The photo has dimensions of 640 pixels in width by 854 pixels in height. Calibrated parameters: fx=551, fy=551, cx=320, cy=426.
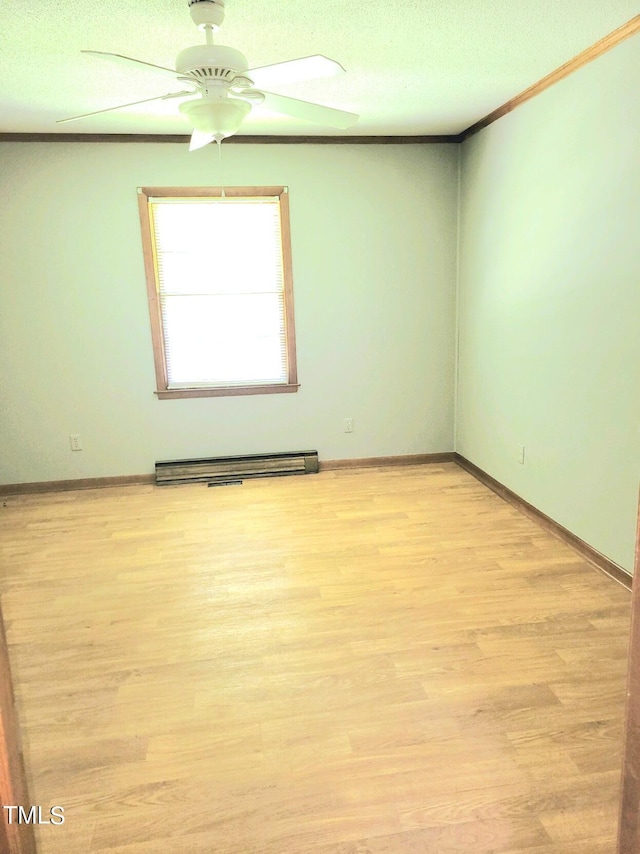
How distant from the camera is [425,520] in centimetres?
358

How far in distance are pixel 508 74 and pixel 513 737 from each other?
3.16 meters

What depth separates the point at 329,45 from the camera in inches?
100.0

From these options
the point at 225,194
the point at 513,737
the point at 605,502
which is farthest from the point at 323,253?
the point at 513,737

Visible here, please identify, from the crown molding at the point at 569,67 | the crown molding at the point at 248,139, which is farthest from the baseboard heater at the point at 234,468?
the crown molding at the point at 569,67

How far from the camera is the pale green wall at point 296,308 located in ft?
13.1

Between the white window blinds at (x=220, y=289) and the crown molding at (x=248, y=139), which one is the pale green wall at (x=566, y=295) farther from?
the white window blinds at (x=220, y=289)

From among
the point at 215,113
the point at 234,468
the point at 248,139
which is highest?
the point at 248,139

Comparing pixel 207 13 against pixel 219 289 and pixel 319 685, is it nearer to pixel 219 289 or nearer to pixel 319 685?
pixel 219 289

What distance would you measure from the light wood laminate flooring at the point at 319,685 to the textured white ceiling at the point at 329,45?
254 centimetres

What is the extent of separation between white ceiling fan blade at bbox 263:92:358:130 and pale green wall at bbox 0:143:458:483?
1.68 m

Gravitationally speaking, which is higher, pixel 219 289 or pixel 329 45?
pixel 329 45

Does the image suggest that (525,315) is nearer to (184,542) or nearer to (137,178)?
(184,542)

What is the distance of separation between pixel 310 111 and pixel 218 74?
56 centimetres

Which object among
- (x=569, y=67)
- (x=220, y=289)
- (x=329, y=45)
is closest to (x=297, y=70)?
(x=329, y=45)
